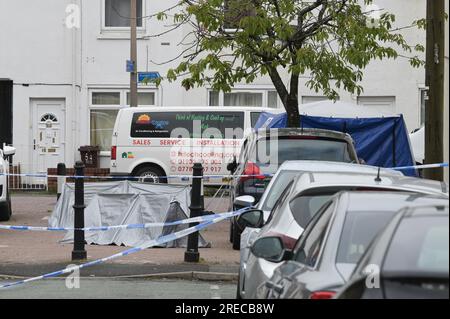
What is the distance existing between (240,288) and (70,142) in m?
17.8

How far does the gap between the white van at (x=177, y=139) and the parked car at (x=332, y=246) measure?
14734 millimetres

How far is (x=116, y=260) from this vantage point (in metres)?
11.6

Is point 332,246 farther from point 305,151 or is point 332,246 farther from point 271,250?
point 305,151

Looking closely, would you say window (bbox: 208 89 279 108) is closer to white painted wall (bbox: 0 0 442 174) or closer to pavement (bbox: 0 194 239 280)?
white painted wall (bbox: 0 0 442 174)

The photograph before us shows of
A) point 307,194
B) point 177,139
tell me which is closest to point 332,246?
point 307,194

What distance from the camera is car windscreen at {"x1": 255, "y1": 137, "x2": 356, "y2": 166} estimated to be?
39.3 ft

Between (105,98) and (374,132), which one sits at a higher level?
(105,98)

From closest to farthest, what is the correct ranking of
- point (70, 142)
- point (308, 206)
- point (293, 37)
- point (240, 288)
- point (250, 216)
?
point (308, 206) < point (240, 288) < point (250, 216) < point (293, 37) < point (70, 142)

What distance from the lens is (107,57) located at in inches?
970

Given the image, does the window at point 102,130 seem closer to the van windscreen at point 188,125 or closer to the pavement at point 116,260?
the van windscreen at point 188,125

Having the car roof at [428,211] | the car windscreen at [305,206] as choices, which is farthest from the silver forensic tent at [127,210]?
the car roof at [428,211]

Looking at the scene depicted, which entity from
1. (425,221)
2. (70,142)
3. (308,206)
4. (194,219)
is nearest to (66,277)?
(194,219)

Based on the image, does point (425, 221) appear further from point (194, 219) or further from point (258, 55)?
point (258, 55)

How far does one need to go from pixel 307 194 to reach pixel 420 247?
3198 millimetres
